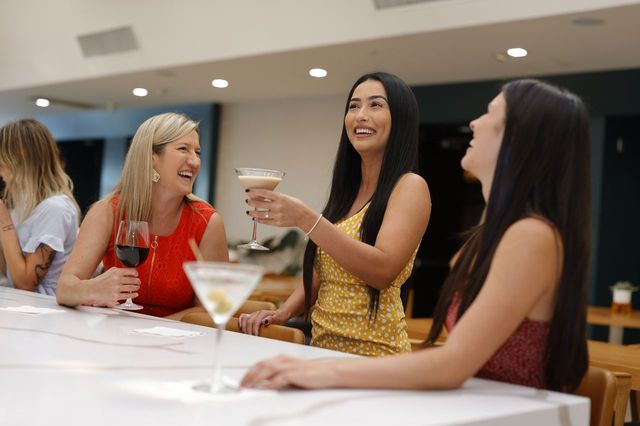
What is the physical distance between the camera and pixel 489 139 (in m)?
1.76

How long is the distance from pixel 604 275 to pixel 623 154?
1087 mm

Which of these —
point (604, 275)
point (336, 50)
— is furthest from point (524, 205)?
point (604, 275)

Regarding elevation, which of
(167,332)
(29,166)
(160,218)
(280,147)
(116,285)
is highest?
(280,147)

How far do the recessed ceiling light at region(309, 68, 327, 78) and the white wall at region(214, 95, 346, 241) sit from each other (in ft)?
3.63

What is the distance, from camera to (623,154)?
7355mm

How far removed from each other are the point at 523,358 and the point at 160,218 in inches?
67.3

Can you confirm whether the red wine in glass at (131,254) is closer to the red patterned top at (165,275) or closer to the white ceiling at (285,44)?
the red patterned top at (165,275)

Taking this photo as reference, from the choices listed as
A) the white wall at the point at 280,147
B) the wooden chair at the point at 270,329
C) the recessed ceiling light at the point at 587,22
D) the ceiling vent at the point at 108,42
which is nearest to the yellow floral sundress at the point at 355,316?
the wooden chair at the point at 270,329

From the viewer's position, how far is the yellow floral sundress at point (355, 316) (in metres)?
2.43

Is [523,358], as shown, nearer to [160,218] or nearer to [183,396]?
[183,396]

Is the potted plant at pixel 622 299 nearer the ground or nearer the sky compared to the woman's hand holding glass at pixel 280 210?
nearer the ground

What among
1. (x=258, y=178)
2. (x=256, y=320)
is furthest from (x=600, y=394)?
(x=256, y=320)

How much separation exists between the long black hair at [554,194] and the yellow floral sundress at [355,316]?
74 centimetres

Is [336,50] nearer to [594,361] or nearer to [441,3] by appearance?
[441,3]
